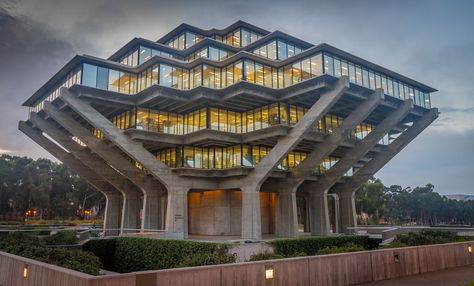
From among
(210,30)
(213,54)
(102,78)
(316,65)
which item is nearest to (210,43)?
(213,54)

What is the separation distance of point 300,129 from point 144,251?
1854 centimetres

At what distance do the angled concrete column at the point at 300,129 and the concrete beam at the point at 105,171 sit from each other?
1686cm

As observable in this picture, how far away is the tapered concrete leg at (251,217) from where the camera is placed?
1574 inches

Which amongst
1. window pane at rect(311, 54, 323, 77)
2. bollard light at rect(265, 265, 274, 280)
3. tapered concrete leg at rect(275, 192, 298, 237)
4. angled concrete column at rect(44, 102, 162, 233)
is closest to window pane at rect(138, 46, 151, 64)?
angled concrete column at rect(44, 102, 162, 233)

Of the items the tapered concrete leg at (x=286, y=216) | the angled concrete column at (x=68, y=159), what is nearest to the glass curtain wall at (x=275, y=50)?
the tapered concrete leg at (x=286, y=216)

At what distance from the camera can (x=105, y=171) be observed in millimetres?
47531

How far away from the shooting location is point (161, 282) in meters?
9.77

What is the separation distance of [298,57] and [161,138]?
16853 millimetres

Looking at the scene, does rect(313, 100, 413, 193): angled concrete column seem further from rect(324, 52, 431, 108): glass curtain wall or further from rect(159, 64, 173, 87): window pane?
rect(159, 64, 173, 87): window pane

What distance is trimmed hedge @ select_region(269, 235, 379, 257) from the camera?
30.6 meters

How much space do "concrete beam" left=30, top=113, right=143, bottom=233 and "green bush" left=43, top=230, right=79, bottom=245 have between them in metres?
10.8

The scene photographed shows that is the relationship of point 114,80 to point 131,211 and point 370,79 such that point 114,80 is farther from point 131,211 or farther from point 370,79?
point 370,79

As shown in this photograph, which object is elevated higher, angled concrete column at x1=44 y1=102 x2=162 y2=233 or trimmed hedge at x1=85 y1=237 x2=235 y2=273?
angled concrete column at x1=44 y1=102 x2=162 y2=233

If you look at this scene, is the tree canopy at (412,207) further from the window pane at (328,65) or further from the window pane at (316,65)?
the window pane at (316,65)
